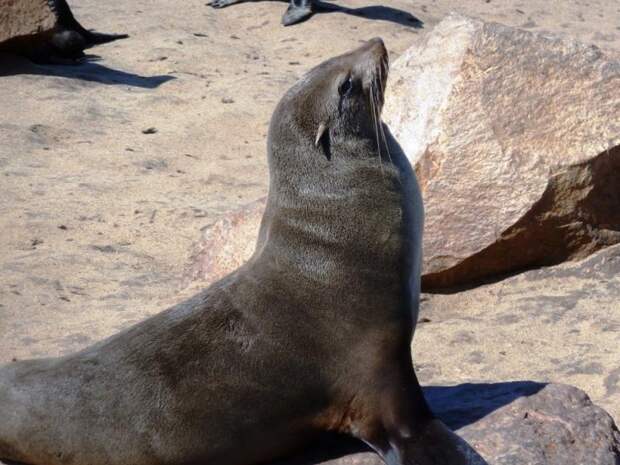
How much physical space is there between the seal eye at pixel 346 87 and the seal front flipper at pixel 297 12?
8.28 meters

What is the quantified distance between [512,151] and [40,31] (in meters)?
5.80

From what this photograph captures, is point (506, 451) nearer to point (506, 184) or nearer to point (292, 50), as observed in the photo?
point (506, 184)

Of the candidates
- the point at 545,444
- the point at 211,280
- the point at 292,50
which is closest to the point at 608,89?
the point at 211,280

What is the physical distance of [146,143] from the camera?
8.41 m

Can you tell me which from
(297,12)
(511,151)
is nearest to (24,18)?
(297,12)

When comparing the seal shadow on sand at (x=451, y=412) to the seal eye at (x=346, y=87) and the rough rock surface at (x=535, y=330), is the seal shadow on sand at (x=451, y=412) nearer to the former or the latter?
the rough rock surface at (x=535, y=330)

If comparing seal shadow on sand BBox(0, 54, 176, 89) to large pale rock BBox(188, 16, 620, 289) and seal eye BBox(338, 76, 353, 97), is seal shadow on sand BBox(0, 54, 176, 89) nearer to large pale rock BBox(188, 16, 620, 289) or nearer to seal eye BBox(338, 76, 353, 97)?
large pale rock BBox(188, 16, 620, 289)

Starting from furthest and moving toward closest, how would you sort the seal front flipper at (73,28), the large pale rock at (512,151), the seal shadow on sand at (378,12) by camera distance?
the seal shadow on sand at (378,12), the seal front flipper at (73,28), the large pale rock at (512,151)

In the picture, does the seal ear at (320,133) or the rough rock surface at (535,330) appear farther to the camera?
the rough rock surface at (535,330)

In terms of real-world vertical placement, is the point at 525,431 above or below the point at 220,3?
above

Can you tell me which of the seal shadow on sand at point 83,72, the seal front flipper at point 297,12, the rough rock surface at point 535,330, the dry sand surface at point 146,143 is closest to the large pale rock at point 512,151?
the rough rock surface at point 535,330

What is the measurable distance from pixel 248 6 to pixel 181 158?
501cm

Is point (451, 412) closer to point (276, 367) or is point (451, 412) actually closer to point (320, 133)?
point (276, 367)

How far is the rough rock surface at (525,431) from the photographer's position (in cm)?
326
